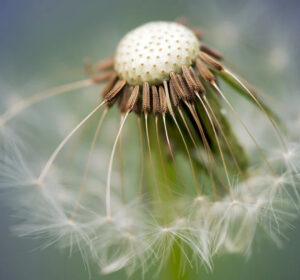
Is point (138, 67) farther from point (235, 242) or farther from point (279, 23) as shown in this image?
point (279, 23)

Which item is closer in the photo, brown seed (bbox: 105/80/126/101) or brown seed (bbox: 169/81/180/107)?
brown seed (bbox: 169/81/180/107)

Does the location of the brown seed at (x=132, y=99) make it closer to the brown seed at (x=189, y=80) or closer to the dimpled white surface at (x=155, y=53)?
the dimpled white surface at (x=155, y=53)

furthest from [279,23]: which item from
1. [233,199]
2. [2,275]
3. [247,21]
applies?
[2,275]

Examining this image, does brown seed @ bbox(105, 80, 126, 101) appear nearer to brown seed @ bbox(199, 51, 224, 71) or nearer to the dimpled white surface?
the dimpled white surface

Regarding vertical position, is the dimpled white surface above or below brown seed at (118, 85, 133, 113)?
above

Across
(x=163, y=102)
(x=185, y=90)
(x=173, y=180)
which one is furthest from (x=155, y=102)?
(x=173, y=180)

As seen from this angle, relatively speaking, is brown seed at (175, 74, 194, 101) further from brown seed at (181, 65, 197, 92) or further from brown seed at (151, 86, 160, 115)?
brown seed at (151, 86, 160, 115)

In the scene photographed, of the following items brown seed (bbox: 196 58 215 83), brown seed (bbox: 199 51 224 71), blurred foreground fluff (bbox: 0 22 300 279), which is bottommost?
blurred foreground fluff (bbox: 0 22 300 279)

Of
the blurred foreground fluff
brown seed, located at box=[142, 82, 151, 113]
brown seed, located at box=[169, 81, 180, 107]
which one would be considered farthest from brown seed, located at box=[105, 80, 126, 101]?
brown seed, located at box=[169, 81, 180, 107]

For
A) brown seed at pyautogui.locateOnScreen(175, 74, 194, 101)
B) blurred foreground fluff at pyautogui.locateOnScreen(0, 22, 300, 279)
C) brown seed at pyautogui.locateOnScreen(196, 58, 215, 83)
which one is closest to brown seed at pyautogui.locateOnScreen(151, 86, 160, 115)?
blurred foreground fluff at pyautogui.locateOnScreen(0, 22, 300, 279)

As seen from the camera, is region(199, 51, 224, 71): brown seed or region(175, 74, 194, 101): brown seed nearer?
region(175, 74, 194, 101): brown seed
